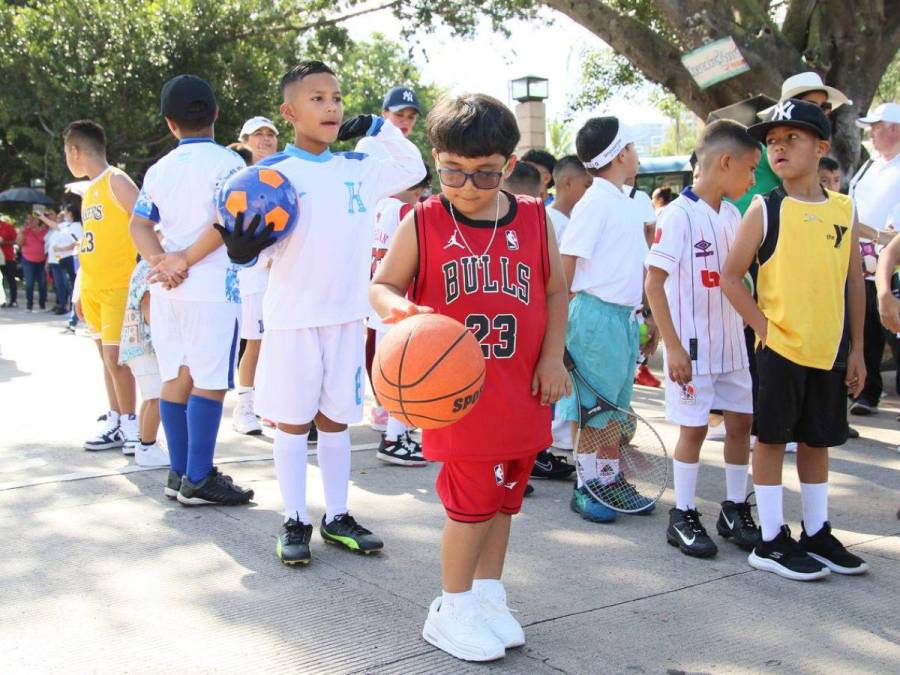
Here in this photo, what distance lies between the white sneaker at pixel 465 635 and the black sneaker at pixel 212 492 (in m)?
2.04

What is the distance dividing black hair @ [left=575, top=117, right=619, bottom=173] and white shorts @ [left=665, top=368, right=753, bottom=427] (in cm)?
137

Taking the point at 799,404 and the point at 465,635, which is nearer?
the point at 465,635

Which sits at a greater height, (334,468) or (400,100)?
(400,100)

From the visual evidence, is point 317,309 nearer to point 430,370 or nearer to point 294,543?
point 294,543

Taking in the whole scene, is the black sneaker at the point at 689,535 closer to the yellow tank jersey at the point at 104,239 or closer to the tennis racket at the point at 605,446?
the tennis racket at the point at 605,446

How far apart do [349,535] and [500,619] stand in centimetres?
121

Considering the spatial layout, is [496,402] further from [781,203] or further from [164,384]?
[164,384]

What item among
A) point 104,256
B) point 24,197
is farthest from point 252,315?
point 24,197

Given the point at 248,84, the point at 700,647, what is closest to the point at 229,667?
the point at 700,647

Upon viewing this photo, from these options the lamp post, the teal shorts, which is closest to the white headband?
the teal shorts

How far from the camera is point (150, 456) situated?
19.9 feet

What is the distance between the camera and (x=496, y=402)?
10.7ft

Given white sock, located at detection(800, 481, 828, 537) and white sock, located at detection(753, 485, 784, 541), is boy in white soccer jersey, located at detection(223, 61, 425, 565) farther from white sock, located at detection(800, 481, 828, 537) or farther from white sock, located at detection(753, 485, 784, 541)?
white sock, located at detection(800, 481, 828, 537)

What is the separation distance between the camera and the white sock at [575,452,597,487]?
16.8ft
